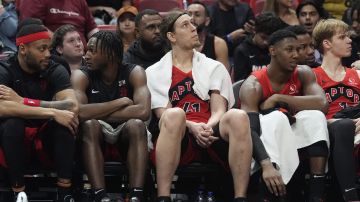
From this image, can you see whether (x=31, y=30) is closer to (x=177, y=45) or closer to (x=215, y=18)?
(x=177, y=45)

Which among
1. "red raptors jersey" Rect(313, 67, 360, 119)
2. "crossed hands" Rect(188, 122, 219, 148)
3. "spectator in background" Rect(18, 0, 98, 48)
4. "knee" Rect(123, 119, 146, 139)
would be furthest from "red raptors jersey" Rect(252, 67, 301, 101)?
"spectator in background" Rect(18, 0, 98, 48)

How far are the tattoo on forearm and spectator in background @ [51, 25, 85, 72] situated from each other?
1508 millimetres

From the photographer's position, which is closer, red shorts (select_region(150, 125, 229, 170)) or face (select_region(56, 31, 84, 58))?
red shorts (select_region(150, 125, 229, 170))

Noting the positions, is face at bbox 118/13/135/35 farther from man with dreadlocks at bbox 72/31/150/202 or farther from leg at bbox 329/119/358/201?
leg at bbox 329/119/358/201

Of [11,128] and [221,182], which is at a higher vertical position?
[11,128]

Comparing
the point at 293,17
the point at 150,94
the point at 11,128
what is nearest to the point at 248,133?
the point at 150,94

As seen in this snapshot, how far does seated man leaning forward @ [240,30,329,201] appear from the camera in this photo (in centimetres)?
669

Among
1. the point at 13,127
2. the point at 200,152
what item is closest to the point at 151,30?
the point at 200,152

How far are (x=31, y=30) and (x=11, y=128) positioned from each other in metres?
0.92

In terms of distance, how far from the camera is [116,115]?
6.85 metres

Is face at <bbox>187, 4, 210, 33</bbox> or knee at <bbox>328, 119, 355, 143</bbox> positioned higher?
face at <bbox>187, 4, 210, 33</bbox>

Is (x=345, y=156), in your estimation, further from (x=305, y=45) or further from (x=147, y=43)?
(x=147, y=43)

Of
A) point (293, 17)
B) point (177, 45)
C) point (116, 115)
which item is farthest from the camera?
point (293, 17)

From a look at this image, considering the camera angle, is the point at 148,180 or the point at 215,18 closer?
the point at 148,180
